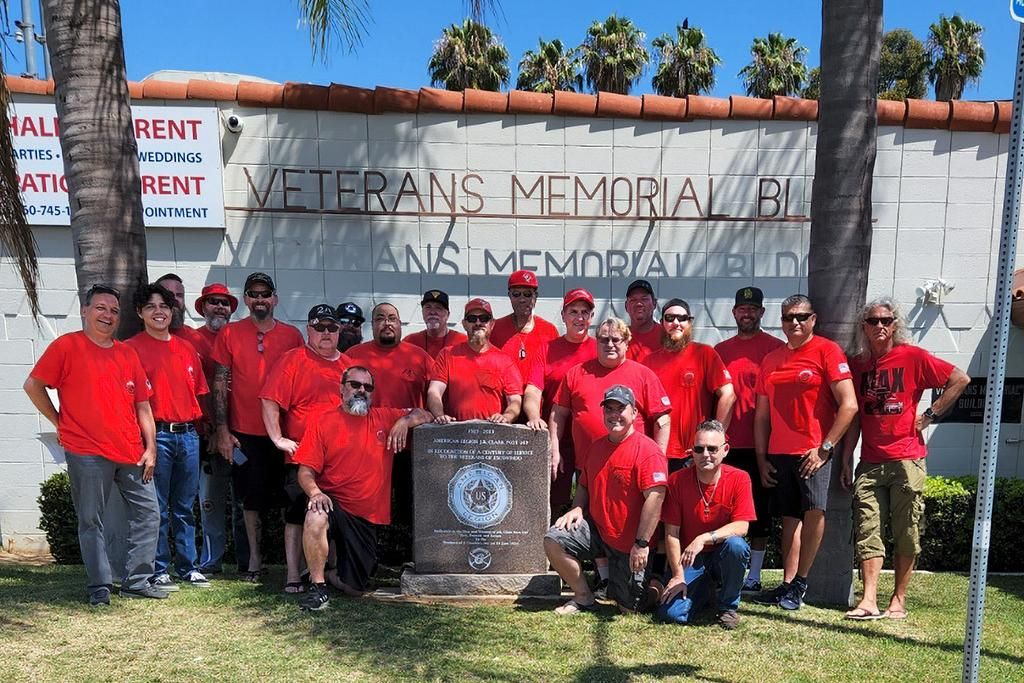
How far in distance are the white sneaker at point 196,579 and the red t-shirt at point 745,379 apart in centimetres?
372

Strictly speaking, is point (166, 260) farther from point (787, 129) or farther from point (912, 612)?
point (912, 612)

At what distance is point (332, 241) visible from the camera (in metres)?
6.98

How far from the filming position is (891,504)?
15.2 feet

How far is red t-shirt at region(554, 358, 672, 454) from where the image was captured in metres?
4.66

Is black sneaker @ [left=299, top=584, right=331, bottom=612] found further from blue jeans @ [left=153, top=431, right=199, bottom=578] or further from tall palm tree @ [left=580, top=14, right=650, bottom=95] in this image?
tall palm tree @ [left=580, top=14, right=650, bottom=95]

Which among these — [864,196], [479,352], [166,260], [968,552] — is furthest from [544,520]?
[166,260]

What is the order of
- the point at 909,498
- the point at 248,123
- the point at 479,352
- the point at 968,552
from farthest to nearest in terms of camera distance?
the point at 248,123 < the point at 968,552 < the point at 479,352 < the point at 909,498

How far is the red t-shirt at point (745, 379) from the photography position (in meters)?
5.09

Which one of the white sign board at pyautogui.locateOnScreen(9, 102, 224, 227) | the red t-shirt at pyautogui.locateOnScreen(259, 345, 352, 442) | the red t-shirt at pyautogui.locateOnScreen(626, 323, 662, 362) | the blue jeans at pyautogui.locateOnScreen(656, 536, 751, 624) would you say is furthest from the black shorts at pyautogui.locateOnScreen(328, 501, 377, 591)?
the white sign board at pyautogui.locateOnScreen(9, 102, 224, 227)

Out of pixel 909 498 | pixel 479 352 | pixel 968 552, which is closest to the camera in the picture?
pixel 909 498

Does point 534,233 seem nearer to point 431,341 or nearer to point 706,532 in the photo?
point 431,341

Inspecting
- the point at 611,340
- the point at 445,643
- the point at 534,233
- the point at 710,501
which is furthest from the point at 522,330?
the point at 445,643

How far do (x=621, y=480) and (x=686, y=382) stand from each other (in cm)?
87

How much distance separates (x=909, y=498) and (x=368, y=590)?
3511mm
